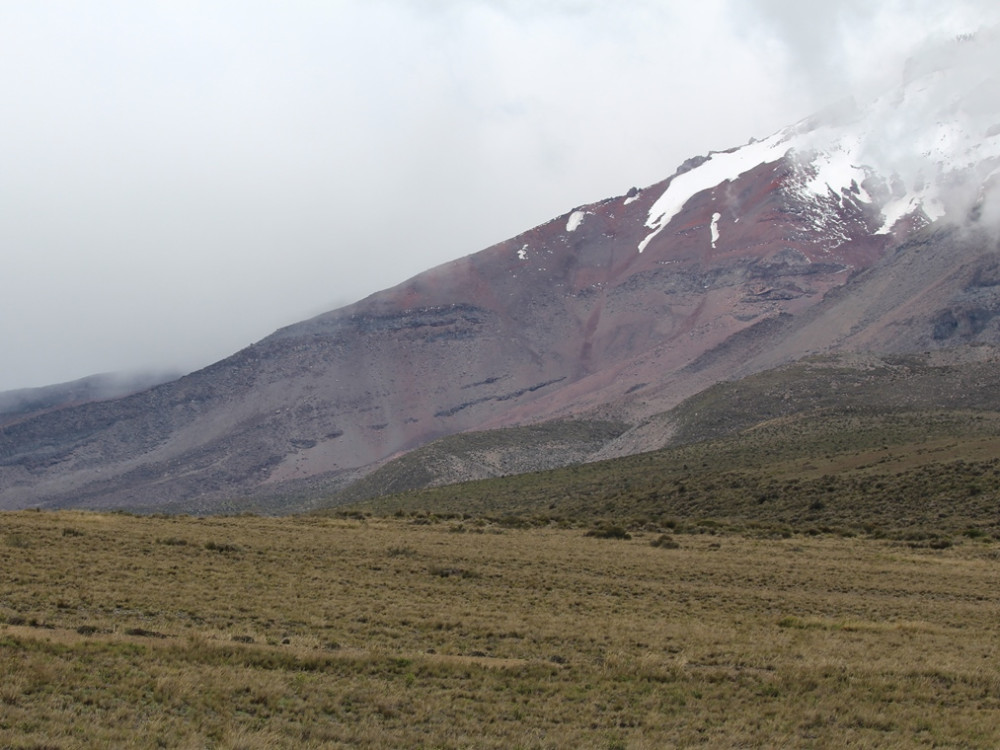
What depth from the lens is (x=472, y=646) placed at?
22.0m

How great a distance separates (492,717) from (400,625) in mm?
6472

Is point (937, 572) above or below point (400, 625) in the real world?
below

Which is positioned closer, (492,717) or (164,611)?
(492,717)

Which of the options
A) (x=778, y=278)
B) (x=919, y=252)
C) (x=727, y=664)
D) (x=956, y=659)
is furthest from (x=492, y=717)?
(x=778, y=278)

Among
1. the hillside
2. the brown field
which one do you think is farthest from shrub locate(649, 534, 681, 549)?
the hillside

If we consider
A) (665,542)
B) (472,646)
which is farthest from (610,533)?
(472,646)

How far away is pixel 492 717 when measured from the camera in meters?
→ 17.2

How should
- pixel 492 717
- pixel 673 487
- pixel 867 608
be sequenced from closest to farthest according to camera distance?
1. pixel 492 717
2. pixel 867 608
3. pixel 673 487

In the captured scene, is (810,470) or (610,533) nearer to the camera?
(610,533)

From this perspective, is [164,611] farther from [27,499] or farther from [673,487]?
[27,499]

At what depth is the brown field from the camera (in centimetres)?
1662

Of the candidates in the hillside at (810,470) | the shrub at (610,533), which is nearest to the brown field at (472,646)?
the shrub at (610,533)

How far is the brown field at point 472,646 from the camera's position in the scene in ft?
54.5

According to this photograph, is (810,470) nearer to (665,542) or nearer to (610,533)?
(610,533)
